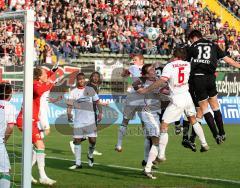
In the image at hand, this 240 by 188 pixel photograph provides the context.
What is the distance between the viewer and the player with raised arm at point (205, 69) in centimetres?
1551

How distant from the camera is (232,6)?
1944 inches

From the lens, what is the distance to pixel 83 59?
1395 inches

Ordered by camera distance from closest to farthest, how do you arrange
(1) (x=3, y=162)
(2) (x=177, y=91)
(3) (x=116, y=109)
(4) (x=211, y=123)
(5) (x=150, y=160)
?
(1) (x=3, y=162) → (2) (x=177, y=91) → (5) (x=150, y=160) → (4) (x=211, y=123) → (3) (x=116, y=109)

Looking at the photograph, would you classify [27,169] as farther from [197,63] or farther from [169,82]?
[197,63]

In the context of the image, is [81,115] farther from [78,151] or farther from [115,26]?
[115,26]

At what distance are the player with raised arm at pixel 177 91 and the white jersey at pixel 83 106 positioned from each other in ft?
6.98

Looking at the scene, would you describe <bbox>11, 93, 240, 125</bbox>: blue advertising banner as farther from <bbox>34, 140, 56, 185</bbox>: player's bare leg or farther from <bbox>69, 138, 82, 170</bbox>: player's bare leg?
<bbox>34, 140, 56, 185</bbox>: player's bare leg

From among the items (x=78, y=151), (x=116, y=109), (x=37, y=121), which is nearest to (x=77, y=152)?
(x=78, y=151)

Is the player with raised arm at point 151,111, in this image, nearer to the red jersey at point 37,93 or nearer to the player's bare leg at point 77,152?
the player's bare leg at point 77,152

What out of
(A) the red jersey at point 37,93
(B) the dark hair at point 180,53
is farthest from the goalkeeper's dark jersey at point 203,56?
(A) the red jersey at point 37,93

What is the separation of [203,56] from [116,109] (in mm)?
15345

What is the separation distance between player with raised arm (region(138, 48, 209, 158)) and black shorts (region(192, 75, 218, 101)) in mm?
373

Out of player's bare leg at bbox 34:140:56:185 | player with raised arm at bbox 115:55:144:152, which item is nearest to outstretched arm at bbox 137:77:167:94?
player with raised arm at bbox 115:55:144:152

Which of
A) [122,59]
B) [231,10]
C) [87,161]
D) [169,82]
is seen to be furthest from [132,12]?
[169,82]
